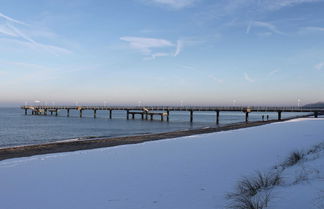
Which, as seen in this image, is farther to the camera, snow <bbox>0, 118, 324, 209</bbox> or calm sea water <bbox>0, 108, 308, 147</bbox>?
calm sea water <bbox>0, 108, 308, 147</bbox>

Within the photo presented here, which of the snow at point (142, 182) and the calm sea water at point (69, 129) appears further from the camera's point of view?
the calm sea water at point (69, 129)

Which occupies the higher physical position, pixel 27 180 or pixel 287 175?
pixel 287 175

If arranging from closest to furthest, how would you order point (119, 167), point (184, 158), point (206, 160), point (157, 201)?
point (157, 201) → point (119, 167) → point (206, 160) → point (184, 158)

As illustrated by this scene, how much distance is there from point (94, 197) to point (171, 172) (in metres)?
2.58

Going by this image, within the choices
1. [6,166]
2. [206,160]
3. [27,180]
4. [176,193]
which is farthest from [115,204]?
[6,166]

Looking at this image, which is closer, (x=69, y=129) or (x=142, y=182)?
(x=142, y=182)

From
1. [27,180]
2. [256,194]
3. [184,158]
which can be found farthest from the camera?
[184,158]

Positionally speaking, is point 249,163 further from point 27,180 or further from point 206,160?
point 27,180

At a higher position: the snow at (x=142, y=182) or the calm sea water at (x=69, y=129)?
the snow at (x=142, y=182)

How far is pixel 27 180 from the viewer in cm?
696

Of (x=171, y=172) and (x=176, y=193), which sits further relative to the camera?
(x=171, y=172)

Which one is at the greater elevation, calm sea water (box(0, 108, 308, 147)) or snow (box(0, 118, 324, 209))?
snow (box(0, 118, 324, 209))

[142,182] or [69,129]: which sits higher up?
[142,182]

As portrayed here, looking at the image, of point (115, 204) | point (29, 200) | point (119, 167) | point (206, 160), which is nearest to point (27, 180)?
point (29, 200)
